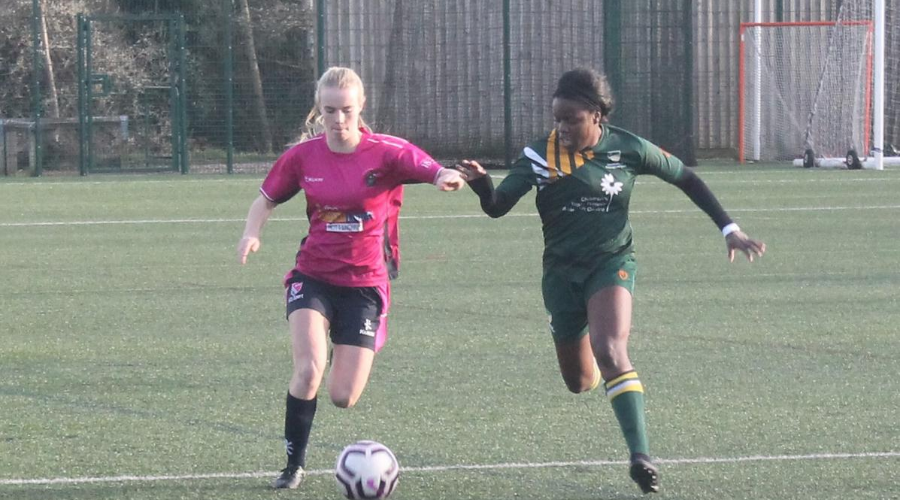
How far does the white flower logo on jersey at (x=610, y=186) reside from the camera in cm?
562

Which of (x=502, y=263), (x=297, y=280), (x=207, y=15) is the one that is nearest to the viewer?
(x=297, y=280)

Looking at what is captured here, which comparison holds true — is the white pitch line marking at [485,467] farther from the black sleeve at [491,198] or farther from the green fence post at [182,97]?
the green fence post at [182,97]

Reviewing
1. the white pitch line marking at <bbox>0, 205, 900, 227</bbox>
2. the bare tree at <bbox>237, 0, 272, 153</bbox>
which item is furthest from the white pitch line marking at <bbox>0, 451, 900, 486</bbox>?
the bare tree at <bbox>237, 0, 272, 153</bbox>

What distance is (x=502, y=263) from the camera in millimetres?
12047

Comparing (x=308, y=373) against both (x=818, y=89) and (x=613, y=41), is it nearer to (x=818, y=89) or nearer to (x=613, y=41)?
(x=613, y=41)

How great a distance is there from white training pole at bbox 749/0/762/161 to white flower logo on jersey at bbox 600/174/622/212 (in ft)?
62.4

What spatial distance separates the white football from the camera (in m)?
4.94

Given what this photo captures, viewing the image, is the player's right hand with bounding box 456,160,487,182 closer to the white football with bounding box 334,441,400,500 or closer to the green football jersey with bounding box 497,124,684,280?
the green football jersey with bounding box 497,124,684,280

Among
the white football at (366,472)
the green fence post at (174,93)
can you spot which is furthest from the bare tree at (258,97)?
the white football at (366,472)

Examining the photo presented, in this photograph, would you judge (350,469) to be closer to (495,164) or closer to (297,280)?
(297,280)

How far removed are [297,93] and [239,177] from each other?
2.39 meters

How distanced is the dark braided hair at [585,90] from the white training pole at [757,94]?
19.0 meters

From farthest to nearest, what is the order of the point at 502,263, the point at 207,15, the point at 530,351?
1. the point at 207,15
2. the point at 502,263
3. the point at 530,351

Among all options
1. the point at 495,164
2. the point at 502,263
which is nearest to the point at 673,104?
the point at 495,164
